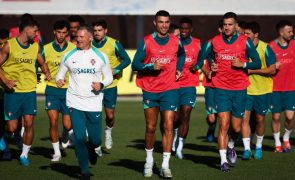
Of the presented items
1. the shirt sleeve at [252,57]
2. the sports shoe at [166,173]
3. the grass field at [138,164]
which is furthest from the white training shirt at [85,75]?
the shirt sleeve at [252,57]

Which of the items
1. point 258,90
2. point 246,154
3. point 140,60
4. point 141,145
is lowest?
point 141,145

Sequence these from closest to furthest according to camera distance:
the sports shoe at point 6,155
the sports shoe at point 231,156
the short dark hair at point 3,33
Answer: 1. the sports shoe at point 231,156
2. the sports shoe at point 6,155
3. the short dark hair at point 3,33

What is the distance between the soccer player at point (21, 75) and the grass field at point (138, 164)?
804 mm

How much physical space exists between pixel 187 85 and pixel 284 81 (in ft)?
6.83

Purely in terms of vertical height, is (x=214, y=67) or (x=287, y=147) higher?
(x=214, y=67)

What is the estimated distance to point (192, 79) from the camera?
16875mm

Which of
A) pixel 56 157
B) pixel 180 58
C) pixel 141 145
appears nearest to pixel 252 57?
pixel 180 58

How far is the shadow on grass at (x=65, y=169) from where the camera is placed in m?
14.1

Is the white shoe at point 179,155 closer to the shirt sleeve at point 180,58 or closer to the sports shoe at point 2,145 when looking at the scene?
the shirt sleeve at point 180,58

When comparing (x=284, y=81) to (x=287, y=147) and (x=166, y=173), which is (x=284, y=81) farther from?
(x=166, y=173)

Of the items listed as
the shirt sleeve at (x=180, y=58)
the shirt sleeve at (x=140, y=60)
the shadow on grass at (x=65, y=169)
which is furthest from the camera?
the shirt sleeve at (x=180, y=58)

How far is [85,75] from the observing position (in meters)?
13.2

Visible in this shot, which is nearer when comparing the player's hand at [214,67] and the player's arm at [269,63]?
the player's hand at [214,67]

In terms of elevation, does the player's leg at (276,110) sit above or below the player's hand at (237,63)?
below
